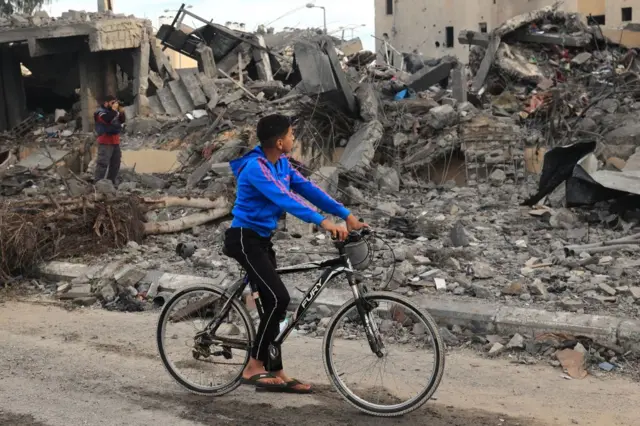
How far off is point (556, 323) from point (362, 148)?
7.68 metres

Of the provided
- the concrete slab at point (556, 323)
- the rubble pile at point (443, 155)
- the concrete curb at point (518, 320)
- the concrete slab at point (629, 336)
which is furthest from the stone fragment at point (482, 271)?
the concrete slab at point (629, 336)

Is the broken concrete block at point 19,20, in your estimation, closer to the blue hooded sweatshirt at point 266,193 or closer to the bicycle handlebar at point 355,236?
the blue hooded sweatshirt at point 266,193

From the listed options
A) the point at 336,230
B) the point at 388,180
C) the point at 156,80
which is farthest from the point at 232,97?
the point at 336,230

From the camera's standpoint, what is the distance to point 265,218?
438 centimetres

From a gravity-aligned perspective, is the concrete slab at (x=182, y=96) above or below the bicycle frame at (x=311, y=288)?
above

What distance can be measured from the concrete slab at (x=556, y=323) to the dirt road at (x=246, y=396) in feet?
1.35

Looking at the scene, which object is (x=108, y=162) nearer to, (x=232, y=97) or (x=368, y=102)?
(x=232, y=97)

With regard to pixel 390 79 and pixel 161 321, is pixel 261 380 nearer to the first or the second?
pixel 161 321

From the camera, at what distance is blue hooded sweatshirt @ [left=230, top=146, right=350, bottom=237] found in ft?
13.7

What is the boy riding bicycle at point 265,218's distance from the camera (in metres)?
4.28

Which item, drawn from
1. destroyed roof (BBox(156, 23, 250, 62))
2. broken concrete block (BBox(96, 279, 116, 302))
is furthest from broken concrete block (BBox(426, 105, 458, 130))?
broken concrete block (BBox(96, 279, 116, 302))

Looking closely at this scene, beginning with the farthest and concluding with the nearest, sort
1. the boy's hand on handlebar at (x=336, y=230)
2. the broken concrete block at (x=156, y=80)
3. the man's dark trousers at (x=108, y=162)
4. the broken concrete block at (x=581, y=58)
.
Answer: the broken concrete block at (x=156, y=80)
the broken concrete block at (x=581, y=58)
the man's dark trousers at (x=108, y=162)
the boy's hand on handlebar at (x=336, y=230)

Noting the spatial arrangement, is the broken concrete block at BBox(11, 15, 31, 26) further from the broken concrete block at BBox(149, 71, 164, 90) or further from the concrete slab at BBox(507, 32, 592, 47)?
the concrete slab at BBox(507, 32, 592, 47)

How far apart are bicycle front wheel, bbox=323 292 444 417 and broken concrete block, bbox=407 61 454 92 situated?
12365 mm
